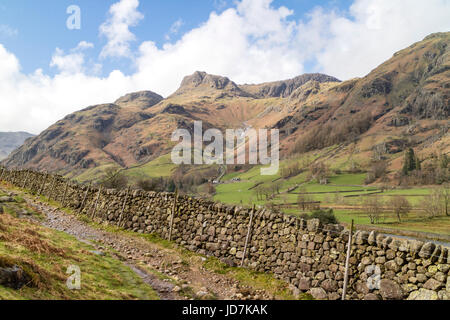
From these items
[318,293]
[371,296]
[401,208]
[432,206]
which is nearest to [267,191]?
[401,208]

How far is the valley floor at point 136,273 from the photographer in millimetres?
8367

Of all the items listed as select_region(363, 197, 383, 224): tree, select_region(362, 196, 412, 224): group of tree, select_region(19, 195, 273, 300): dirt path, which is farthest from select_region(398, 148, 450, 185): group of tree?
select_region(19, 195, 273, 300): dirt path

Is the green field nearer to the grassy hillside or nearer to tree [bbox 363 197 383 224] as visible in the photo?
tree [bbox 363 197 383 224]

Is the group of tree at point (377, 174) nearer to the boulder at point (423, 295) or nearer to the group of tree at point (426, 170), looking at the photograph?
the group of tree at point (426, 170)

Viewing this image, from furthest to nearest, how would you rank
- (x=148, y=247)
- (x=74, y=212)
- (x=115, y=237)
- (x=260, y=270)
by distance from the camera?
(x=74, y=212)
(x=115, y=237)
(x=148, y=247)
(x=260, y=270)

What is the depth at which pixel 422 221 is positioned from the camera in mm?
104562

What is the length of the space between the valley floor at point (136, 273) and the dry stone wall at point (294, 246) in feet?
3.02

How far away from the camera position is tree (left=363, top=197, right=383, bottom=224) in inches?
4254

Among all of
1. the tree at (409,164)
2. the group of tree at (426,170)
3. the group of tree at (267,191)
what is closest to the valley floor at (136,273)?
the group of tree at (267,191)

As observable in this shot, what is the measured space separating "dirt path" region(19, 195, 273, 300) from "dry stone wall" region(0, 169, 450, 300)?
165cm

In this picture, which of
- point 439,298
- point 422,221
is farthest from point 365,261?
point 422,221

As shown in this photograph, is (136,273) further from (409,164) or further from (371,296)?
(409,164)
